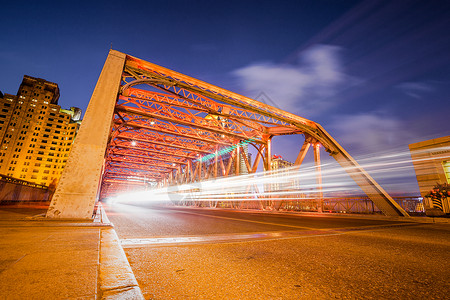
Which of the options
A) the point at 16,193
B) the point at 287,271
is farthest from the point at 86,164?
the point at 16,193

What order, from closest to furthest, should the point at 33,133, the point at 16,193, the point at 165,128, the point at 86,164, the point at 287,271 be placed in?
the point at 287,271 < the point at 86,164 < the point at 16,193 < the point at 165,128 < the point at 33,133

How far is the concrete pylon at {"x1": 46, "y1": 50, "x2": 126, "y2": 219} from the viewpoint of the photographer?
5.25m

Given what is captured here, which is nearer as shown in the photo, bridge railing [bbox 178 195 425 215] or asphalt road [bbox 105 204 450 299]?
asphalt road [bbox 105 204 450 299]

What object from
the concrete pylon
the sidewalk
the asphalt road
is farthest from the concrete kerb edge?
the concrete pylon

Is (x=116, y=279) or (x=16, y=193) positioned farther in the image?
(x=16, y=193)

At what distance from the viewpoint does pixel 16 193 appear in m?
13.5

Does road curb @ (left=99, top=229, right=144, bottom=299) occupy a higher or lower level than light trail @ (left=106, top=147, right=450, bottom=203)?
lower

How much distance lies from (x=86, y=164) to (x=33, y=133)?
98046 mm

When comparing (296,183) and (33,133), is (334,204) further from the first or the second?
(33,133)

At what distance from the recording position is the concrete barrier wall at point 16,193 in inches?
448

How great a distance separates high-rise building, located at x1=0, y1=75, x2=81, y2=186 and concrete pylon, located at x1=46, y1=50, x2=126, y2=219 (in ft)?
268

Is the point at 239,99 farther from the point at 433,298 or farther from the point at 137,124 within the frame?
the point at 433,298

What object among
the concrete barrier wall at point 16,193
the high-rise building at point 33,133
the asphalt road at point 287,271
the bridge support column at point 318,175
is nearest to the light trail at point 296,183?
the bridge support column at point 318,175

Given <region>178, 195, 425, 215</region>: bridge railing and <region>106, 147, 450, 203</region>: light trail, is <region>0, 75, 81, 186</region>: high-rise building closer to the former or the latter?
<region>106, 147, 450, 203</region>: light trail
